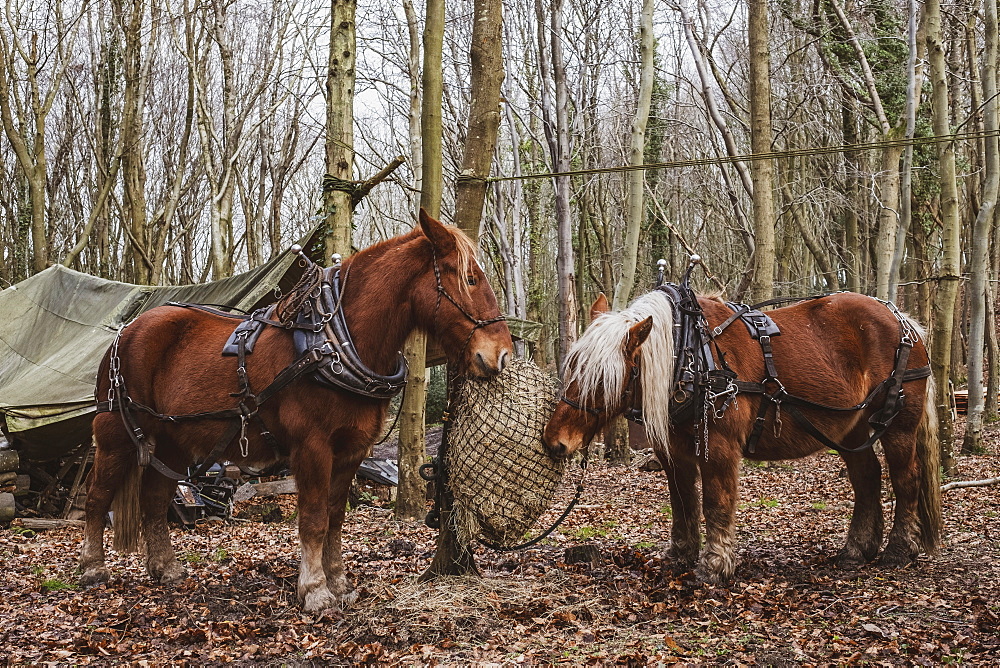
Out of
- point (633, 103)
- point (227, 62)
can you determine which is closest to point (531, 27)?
point (633, 103)

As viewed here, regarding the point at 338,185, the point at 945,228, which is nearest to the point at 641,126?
the point at 945,228

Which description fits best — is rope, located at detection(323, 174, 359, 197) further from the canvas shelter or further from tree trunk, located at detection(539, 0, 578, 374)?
tree trunk, located at detection(539, 0, 578, 374)

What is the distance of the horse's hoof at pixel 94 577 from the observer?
5020mm

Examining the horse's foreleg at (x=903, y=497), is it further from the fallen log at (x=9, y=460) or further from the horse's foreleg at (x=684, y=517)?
the fallen log at (x=9, y=460)

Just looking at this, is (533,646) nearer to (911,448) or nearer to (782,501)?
(911,448)

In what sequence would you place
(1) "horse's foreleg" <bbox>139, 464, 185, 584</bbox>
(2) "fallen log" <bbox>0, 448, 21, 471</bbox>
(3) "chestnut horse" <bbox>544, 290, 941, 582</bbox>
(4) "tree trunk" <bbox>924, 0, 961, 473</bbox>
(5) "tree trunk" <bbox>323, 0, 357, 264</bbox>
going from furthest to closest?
(4) "tree trunk" <bbox>924, 0, 961, 473</bbox> → (2) "fallen log" <bbox>0, 448, 21, 471</bbox> → (5) "tree trunk" <bbox>323, 0, 357, 264</bbox> → (1) "horse's foreleg" <bbox>139, 464, 185, 584</bbox> → (3) "chestnut horse" <bbox>544, 290, 941, 582</bbox>

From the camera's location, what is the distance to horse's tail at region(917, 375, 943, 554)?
524 centimetres

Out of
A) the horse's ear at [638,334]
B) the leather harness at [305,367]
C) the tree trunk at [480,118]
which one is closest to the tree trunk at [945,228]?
the horse's ear at [638,334]

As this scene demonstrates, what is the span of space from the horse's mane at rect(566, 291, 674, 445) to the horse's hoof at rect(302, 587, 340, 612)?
1.81 meters

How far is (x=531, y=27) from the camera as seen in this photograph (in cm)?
1675

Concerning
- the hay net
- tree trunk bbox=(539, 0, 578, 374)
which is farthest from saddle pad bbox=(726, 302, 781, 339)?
tree trunk bbox=(539, 0, 578, 374)

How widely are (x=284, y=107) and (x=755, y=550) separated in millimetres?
18650

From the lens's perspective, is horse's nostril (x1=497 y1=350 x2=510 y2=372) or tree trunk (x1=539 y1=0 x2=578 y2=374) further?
tree trunk (x1=539 y1=0 x2=578 y2=374)

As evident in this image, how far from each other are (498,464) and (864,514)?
2854mm
